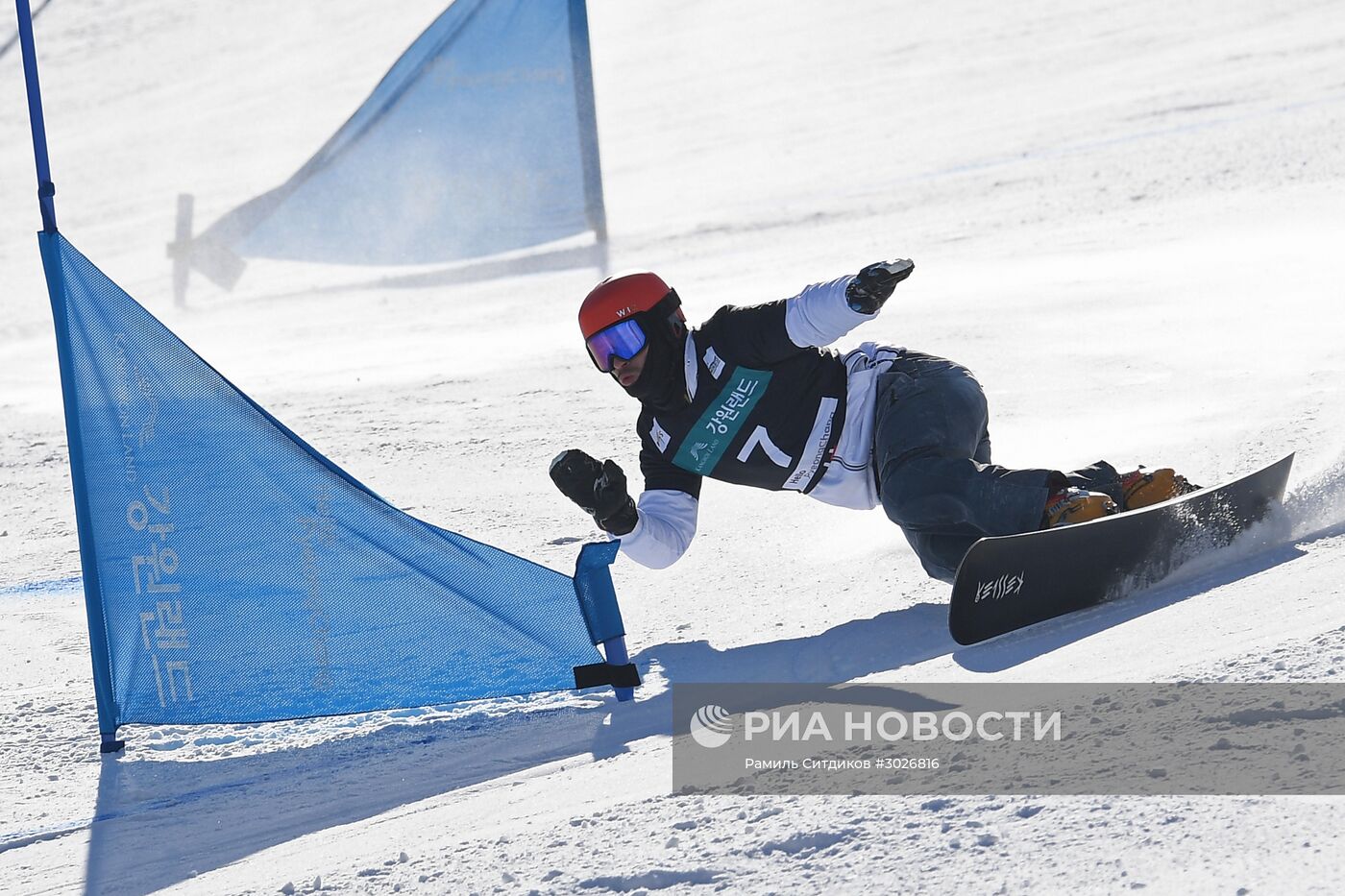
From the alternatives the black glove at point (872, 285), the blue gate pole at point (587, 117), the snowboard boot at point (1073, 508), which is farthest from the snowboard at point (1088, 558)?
the blue gate pole at point (587, 117)

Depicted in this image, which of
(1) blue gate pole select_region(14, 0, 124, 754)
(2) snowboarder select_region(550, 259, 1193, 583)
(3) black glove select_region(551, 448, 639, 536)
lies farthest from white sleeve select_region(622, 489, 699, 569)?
(1) blue gate pole select_region(14, 0, 124, 754)

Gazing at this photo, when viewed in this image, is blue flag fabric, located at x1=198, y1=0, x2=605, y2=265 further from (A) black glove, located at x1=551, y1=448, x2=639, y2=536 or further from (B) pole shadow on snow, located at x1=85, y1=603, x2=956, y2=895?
(B) pole shadow on snow, located at x1=85, y1=603, x2=956, y2=895

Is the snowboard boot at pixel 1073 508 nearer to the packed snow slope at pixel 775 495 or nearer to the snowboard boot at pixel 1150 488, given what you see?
the snowboard boot at pixel 1150 488

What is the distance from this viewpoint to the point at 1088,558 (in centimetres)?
421

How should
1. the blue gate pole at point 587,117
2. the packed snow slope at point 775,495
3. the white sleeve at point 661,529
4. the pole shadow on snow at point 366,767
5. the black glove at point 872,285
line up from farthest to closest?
the blue gate pole at point 587,117
the white sleeve at point 661,529
the black glove at point 872,285
the pole shadow on snow at point 366,767
the packed snow slope at point 775,495

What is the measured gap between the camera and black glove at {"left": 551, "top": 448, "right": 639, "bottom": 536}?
169 inches

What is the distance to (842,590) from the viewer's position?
5.00 meters

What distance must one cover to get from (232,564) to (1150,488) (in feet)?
8.66

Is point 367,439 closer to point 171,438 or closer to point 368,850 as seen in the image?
point 171,438

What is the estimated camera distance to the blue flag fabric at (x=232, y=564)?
4.06 meters

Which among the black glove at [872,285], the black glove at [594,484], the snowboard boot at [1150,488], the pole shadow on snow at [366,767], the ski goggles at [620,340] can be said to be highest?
the black glove at [872,285]

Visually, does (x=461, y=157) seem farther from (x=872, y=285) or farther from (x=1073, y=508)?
(x=1073, y=508)

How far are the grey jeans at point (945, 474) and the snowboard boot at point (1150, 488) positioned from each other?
0.12ft

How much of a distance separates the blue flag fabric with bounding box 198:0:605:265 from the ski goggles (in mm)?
8260
